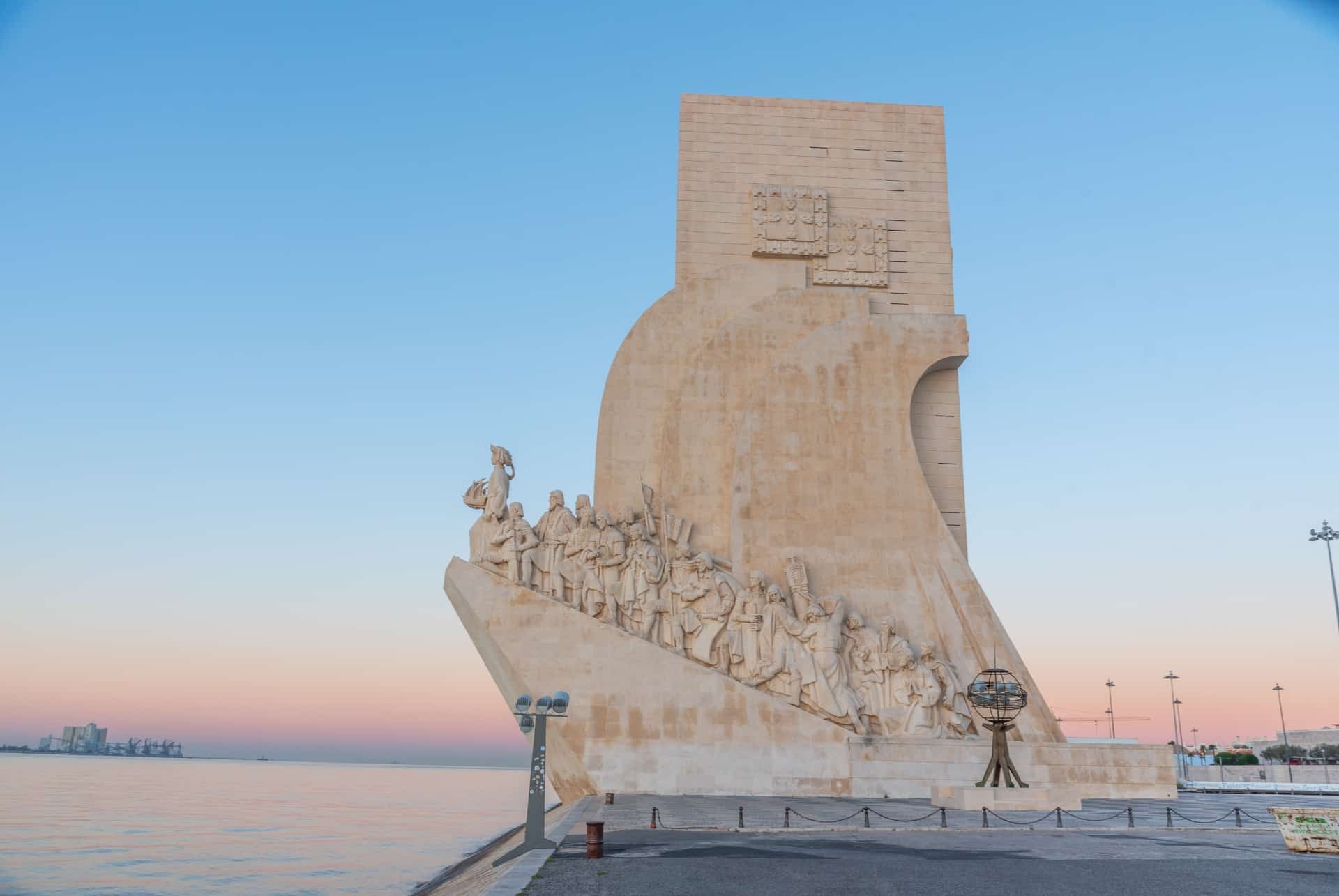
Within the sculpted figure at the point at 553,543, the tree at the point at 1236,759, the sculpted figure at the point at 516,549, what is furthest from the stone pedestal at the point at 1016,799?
the tree at the point at 1236,759

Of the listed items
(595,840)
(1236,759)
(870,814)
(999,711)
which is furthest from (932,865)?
(1236,759)

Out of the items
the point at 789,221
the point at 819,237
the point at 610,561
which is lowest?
the point at 610,561

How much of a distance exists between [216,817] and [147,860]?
8.70m

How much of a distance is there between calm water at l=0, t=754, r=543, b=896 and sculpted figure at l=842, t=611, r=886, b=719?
5.98m

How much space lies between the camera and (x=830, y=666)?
13.2 metres

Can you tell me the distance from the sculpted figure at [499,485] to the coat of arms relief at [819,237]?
5.71 metres

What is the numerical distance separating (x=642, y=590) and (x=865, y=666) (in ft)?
10.3

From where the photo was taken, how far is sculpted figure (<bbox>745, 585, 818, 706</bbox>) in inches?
514

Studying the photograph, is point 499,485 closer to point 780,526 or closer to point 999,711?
point 780,526

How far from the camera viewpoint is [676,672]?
1289 centimetres

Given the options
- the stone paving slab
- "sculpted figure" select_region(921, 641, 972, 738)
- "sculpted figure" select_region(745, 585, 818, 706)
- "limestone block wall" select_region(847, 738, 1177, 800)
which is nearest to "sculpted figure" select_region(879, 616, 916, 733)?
"sculpted figure" select_region(921, 641, 972, 738)

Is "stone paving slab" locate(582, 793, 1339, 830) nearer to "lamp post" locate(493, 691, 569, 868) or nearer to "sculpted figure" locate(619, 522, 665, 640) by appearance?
"lamp post" locate(493, 691, 569, 868)

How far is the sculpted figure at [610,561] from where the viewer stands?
13234 mm

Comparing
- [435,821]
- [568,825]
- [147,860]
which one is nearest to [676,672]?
[568,825]
